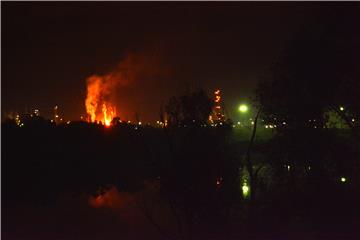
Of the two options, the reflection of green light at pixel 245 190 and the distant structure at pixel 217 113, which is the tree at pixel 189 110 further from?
the reflection of green light at pixel 245 190

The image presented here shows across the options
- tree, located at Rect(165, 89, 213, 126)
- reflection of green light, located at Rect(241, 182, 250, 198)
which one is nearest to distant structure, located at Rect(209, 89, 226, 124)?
tree, located at Rect(165, 89, 213, 126)

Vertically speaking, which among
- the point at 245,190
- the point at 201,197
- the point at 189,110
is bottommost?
the point at 245,190

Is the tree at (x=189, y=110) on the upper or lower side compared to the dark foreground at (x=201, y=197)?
upper

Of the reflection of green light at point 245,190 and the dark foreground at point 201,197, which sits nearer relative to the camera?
the dark foreground at point 201,197

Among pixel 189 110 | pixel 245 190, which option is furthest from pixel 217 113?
pixel 245 190

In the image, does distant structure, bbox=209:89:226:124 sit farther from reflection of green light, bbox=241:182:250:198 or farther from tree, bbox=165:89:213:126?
reflection of green light, bbox=241:182:250:198

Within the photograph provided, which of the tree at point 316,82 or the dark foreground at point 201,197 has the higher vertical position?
the tree at point 316,82

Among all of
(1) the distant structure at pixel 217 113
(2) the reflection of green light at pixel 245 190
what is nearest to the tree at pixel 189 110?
(1) the distant structure at pixel 217 113

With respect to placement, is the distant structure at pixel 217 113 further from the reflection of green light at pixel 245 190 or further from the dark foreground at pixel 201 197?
the reflection of green light at pixel 245 190

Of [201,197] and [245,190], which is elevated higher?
[201,197]

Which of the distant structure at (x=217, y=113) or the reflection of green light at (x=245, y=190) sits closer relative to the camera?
the distant structure at (x=217, y=113)

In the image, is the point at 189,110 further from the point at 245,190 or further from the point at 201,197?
the point at 245,190

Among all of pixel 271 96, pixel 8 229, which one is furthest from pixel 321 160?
pixel 8 229

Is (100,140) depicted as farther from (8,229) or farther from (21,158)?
(8,229)
